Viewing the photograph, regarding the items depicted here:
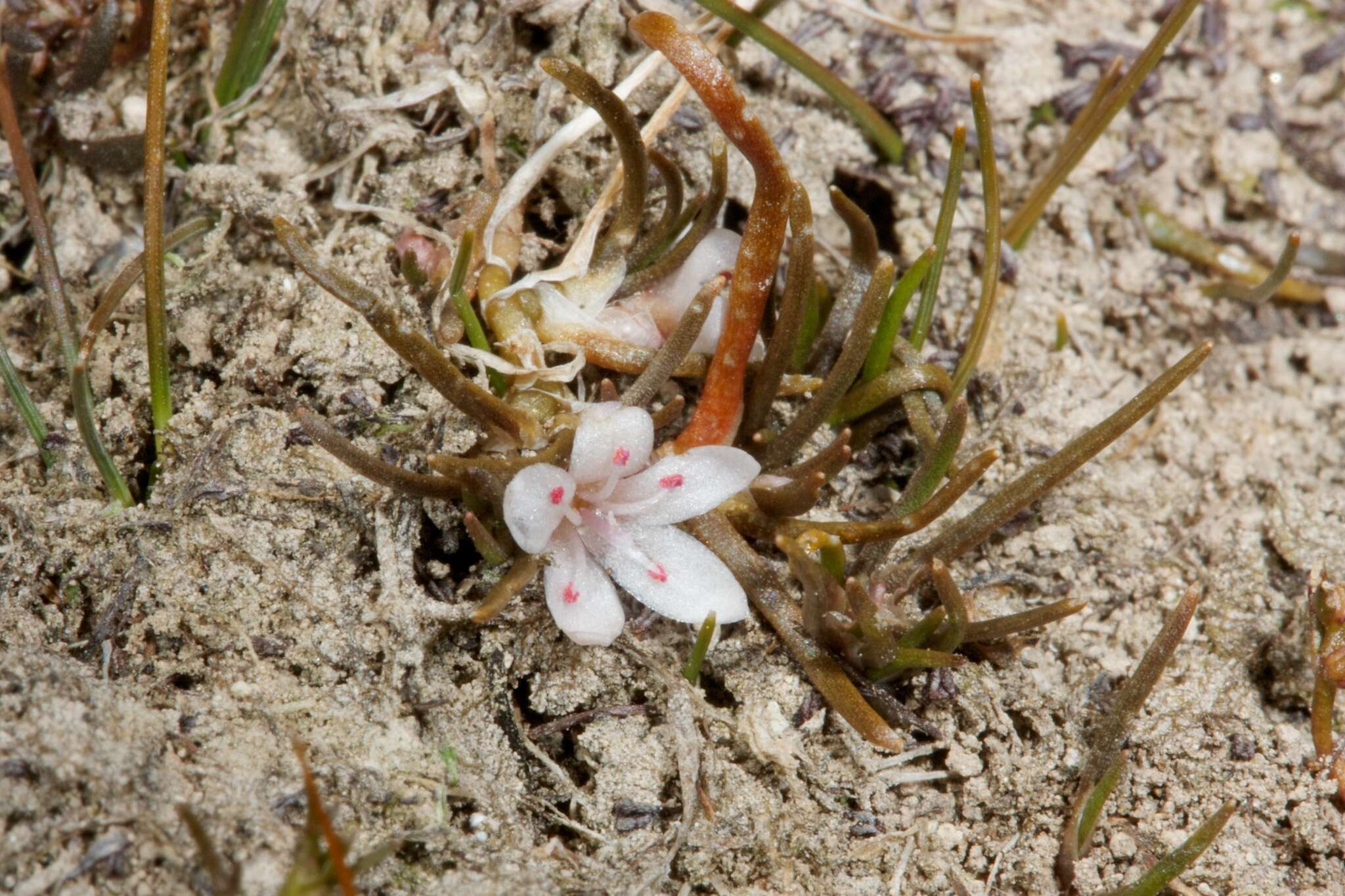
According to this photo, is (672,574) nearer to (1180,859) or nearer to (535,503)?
(535,503)

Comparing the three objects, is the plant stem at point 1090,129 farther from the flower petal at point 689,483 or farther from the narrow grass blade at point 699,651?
the narrow grass blade at point 699,651

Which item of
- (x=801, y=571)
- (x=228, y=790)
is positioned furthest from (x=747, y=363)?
(x=228, y=790)

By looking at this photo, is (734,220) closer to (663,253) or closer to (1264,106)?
(663,253)

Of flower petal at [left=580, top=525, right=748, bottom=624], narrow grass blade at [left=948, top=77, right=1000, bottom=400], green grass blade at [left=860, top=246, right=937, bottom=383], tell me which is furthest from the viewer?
narrow grass blade at [left=948, top=77, right=1000, bottom=400]

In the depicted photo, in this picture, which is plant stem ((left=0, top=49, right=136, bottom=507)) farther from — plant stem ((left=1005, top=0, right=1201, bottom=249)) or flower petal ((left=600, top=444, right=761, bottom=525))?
plant stem ((left=1005, top=0, right=1201, bottom=249))

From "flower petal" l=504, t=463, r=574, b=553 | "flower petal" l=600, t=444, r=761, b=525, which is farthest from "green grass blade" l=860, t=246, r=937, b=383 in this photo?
"flower petal" l=504, t=463, r=574, b=553

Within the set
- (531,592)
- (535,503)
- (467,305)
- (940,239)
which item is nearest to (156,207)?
(467,305)
